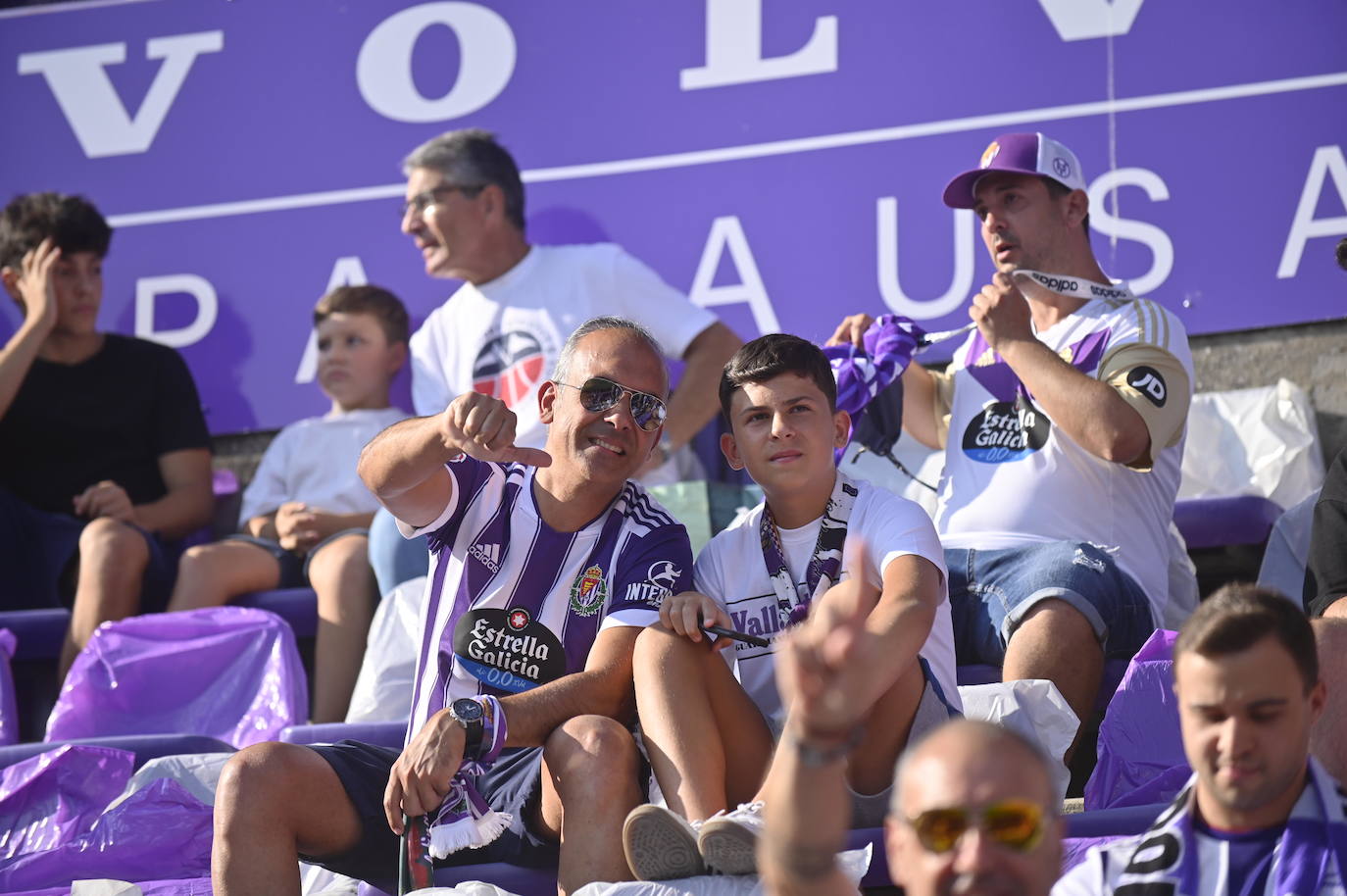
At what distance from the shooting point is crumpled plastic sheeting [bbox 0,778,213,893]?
273 centimetres

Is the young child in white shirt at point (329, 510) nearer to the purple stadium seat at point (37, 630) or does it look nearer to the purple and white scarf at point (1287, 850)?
the purple stadium seat at point (37, 630)

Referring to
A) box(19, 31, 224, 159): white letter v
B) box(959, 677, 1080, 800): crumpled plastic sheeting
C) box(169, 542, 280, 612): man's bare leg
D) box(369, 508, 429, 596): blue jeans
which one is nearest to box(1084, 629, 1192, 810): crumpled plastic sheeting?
box(959, 677, 1080, 800): crumpled plastic sheeting

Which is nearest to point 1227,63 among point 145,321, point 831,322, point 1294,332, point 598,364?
point 1294,332

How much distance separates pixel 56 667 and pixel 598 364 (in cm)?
170

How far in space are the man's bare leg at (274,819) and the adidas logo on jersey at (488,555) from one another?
0.42 metres

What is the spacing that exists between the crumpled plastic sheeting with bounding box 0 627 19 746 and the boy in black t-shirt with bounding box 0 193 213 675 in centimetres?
38

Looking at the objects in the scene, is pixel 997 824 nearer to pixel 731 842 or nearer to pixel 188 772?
pixel 731 842

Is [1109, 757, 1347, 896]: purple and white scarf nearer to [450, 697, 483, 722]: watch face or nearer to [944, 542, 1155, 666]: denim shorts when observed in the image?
[450, 697, 483, 722]: watch face

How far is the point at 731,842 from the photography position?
2129 millimetres

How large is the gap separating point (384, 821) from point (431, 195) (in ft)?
7.21

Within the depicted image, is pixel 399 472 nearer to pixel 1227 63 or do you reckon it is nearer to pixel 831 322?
pixel 831 322

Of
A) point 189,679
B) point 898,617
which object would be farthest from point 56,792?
point 898,617

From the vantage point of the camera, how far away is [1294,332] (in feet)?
13.2

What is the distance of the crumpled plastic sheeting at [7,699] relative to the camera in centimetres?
346
